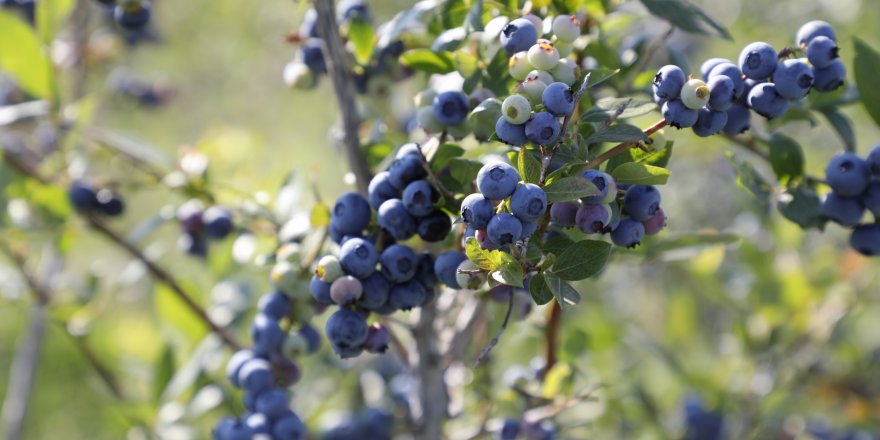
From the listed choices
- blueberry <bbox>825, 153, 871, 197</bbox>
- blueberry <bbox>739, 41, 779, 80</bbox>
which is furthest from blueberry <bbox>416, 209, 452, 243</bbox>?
blueberry <bbox>825, 153, 871, 197</bbox>

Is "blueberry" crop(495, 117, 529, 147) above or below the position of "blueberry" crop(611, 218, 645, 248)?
above

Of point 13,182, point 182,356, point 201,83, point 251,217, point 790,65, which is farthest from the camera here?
point 201,83

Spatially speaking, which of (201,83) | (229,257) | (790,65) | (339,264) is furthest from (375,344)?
(201,83)

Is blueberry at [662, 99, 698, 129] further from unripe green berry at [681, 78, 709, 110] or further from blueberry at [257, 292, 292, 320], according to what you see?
blueberry at [257, 292, 292, 320]

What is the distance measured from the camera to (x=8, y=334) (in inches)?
153

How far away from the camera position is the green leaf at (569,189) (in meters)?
0.76

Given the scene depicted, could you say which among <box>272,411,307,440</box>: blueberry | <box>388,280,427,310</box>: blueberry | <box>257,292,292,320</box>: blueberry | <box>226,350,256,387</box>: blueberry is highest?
<box>388,280,427,310</box>: blueberry

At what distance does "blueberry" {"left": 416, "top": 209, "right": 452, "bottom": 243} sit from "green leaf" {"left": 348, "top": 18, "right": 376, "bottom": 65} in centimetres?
29

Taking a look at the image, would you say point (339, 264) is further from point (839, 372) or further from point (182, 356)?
point (839, 372)

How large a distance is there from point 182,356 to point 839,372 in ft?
5.06

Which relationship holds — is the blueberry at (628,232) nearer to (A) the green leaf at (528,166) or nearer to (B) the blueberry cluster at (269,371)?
(A) the green leaf at (528,166)

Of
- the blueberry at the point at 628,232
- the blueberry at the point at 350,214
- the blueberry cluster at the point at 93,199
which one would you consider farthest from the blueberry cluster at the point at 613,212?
the blueberry cluster at the point at 93,199

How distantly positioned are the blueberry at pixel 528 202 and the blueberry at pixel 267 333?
469 mm

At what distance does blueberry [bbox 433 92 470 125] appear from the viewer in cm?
97
